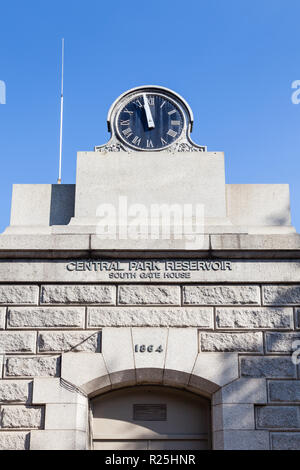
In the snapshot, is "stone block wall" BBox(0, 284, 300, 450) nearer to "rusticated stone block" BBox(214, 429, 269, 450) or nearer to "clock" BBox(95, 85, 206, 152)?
"rusticated stone block" BBox(214, 429, 269, 450)

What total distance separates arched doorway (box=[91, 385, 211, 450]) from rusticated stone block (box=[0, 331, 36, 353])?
1.41 m

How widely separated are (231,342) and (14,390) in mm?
3615

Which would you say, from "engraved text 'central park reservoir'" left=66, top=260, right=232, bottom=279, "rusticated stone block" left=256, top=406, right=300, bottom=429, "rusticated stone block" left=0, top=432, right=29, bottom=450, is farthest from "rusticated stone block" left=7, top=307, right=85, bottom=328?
"rusticated stone block" left=256, top=406, right=300, bottom=429

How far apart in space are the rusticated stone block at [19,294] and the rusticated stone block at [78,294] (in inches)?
6.0

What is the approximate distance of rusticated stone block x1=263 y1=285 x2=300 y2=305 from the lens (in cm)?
1029

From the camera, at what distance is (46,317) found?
1022 cm

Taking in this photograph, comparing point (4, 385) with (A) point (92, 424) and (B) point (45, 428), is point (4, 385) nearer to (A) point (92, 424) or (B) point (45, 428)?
(B) point (45, 428)

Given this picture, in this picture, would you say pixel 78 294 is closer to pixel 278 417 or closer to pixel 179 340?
pixel 179 340

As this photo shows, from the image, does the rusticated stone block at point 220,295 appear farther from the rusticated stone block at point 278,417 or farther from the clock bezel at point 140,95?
the clock bezel at point 140,95

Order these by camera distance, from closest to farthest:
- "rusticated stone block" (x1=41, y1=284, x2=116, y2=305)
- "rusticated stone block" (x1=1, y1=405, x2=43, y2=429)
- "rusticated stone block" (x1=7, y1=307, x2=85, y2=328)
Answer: "rusticated stone block" (x1=1, y1=405, x2=43, y2=429) < "rusticated stone block" (x1=7, y1=307, x2=85, y2=328) < "rusticated stone block" (x1=41, y1=284, x2=116, y2=305)

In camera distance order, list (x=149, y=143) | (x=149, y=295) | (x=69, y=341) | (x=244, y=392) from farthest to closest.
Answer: (x=149, y=143) → (x=149, y=295) → (x=69, y=341) → (x=244, y=392)

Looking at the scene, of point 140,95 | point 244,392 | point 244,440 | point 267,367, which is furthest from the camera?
point 140,95

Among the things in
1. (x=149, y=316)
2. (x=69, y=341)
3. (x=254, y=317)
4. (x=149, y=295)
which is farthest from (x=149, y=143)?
(x=69, y=341)

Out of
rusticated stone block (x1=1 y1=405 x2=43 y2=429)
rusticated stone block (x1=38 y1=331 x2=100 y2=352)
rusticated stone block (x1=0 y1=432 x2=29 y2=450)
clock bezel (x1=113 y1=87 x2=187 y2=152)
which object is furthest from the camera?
clock bezel (x1=113 y1=87 x2=187 y2=152)
